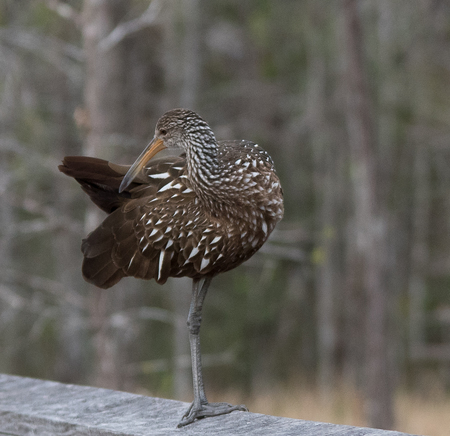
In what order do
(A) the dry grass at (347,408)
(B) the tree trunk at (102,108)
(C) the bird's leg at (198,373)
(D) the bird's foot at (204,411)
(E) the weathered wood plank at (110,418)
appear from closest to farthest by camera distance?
(E) the weathered wood plank at (110,418) < (D) the bird's foot at (204,411) < (C) the bird's leg at (198,373) < (B) the tree trunk at (102,108) < (A) the dry grass at (347,408)

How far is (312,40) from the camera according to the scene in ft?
51.9

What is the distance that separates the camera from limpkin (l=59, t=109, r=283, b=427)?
11.8 ft

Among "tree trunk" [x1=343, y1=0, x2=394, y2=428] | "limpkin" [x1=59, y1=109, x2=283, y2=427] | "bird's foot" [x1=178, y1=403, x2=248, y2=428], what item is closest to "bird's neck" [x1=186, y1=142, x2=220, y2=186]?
"limpkin" [x1=59, y1=109, x2=283, y2=427]

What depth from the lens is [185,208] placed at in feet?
12.1

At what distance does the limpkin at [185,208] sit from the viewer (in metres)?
3.61

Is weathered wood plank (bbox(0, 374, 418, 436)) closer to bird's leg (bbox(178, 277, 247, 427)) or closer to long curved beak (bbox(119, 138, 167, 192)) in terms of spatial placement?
bird's leg (bbox(178, 277, 247, 427))

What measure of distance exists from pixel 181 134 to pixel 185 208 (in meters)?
0.37

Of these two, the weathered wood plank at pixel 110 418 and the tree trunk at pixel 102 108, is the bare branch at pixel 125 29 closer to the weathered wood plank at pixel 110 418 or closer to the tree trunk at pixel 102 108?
the tree trunk at pixel 102 108

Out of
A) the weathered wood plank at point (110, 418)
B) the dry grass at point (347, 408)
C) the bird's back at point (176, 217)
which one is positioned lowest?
the dry grass at point (347, 408)

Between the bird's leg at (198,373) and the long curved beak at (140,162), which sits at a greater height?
the long curved beak at (140,162)

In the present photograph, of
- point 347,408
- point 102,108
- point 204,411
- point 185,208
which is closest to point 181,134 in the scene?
point 185,208

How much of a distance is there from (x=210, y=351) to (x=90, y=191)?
48.1ft

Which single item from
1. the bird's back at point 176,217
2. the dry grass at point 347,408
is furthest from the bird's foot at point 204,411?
the dry grass at point 347,408

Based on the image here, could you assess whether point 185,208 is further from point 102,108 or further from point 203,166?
point 102,108
